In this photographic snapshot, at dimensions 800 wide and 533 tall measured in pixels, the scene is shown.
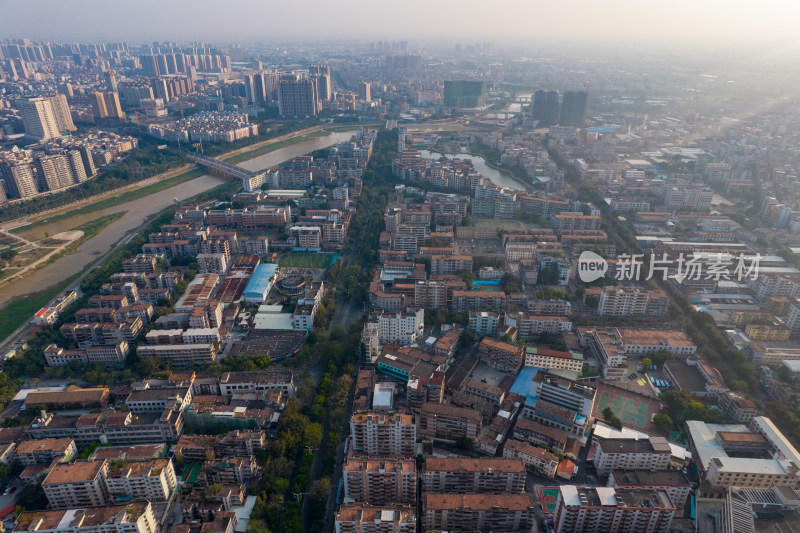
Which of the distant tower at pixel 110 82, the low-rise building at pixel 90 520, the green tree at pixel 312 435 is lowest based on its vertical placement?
the green tree at pixel 312 435

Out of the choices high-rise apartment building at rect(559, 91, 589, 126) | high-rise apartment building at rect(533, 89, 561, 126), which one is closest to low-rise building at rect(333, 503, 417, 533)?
high-rise apartment building at rect(533, 89, 561, 126)

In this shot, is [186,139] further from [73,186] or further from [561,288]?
[561,288]

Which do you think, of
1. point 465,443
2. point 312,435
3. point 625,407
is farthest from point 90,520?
point 625,407

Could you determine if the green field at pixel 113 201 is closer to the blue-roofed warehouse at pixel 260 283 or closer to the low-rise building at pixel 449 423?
the blue-roofed warehouse at pixel 260 283

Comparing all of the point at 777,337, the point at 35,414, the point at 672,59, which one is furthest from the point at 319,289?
the point at 672,59

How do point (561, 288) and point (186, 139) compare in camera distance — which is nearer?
point (561, 288)

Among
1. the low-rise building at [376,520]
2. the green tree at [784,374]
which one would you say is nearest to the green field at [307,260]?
the low-rise building at [376,520]
